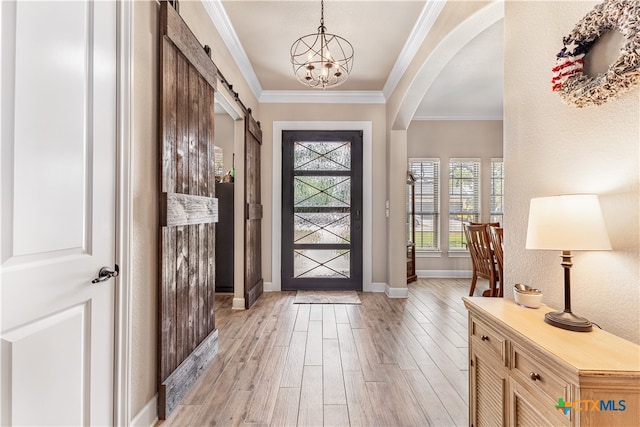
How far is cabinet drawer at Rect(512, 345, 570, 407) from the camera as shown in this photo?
949 millimetres

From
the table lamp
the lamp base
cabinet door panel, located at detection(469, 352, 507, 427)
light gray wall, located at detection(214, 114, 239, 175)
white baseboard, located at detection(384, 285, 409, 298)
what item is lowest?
white baseboard, located at detection(384, 285, 409, 298)

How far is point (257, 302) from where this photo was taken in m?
4.03

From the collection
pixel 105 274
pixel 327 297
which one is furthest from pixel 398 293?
pixel 105 274

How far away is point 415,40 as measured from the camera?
3092mm

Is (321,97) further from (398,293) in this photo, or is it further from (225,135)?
(398,293)

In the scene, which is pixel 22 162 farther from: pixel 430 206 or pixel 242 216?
pixel 430 206

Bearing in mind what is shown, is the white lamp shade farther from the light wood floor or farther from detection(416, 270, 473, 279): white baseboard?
detection(416, 270, 473, 279): white baseboard

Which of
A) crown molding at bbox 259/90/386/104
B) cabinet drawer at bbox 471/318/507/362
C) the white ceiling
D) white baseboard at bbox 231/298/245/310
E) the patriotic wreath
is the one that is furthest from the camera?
crown molding at bbox 259/90/386/104

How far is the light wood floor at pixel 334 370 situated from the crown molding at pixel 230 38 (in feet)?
9.24

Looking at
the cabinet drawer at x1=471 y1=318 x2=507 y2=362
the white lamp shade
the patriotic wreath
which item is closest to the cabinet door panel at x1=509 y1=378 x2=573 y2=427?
the cabinet drawer at x1=471 y1=318 x2=507 y2=362

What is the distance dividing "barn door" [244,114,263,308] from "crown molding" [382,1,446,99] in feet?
6.14

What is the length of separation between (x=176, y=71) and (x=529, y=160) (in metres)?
2.08

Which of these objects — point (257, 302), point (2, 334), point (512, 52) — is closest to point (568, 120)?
point (512, 52)

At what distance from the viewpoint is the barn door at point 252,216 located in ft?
12.3
